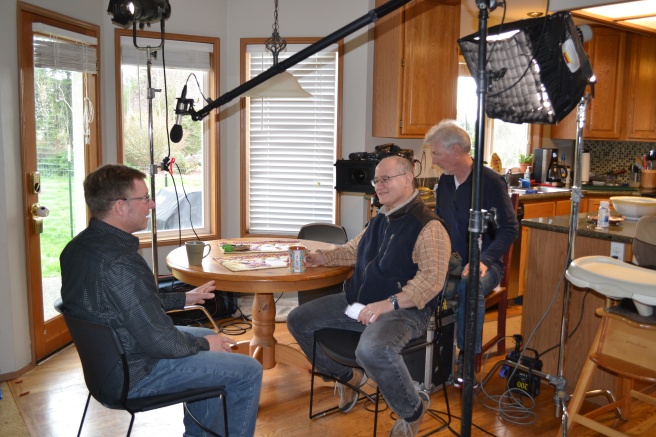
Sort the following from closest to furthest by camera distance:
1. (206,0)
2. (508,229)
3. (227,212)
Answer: (508,229) < (206,0) < (227,212)

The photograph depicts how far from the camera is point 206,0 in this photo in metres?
4.47

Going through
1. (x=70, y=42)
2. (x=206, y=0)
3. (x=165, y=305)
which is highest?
(x=206, y=0)

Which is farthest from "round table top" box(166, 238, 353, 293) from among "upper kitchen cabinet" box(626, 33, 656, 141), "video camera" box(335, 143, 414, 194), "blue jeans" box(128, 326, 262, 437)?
"upper kitchen cabinet" box(626, 33, 656, 141)

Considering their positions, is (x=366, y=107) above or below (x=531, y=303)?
above

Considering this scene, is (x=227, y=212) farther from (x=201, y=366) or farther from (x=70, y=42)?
(x=201, y=366)

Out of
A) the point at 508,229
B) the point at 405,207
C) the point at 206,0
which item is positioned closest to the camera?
the point at 405,207

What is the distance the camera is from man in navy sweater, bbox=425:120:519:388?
312 centimetres

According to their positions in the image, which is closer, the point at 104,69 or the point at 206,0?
the point at 104,69

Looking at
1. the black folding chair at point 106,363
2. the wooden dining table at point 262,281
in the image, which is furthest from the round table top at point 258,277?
the black folding chair at point 106,363

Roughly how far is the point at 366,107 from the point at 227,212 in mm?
1366

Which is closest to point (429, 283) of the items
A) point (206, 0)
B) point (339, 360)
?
point (339, 360)

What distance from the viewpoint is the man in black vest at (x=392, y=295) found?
2.46 meters

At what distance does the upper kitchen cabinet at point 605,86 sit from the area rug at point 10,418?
188 inches

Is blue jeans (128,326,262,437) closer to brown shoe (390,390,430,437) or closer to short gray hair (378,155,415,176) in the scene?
brown shoe (390,390,430,437)
